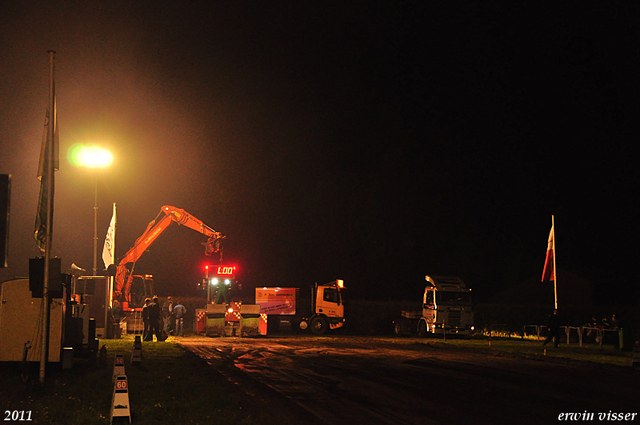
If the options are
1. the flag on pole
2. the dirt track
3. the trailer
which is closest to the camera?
the dirt track

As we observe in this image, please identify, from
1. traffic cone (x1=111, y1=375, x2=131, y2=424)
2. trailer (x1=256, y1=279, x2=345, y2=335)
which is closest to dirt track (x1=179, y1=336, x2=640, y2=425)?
traffic cone (x1=111, y1=375, x2=131, y2=424)

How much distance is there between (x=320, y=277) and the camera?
73938 mm

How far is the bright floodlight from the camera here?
82.6ft

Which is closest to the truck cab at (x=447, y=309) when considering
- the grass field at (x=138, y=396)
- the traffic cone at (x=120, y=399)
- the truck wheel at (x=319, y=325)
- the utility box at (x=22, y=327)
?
the truck wheel at (x=319, y=325)

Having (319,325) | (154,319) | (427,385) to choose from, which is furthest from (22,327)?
(319,325)

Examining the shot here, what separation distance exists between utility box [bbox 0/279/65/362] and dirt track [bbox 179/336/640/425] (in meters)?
4.45

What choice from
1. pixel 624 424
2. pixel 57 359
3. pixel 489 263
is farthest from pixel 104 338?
pixel 489 263

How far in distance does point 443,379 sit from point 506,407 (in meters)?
3.96

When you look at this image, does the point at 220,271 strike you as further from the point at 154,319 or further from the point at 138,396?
the point at 138,396

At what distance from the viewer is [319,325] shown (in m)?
38.0

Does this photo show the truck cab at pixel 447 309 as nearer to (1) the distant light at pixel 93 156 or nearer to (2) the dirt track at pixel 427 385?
(2) the dirt track at pixel 427 385

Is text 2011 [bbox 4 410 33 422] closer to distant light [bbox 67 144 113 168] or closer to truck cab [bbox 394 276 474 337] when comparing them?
distant light [bbox 67 144 113 168]

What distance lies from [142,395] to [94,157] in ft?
51.7

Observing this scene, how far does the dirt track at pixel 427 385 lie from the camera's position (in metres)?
11.0
